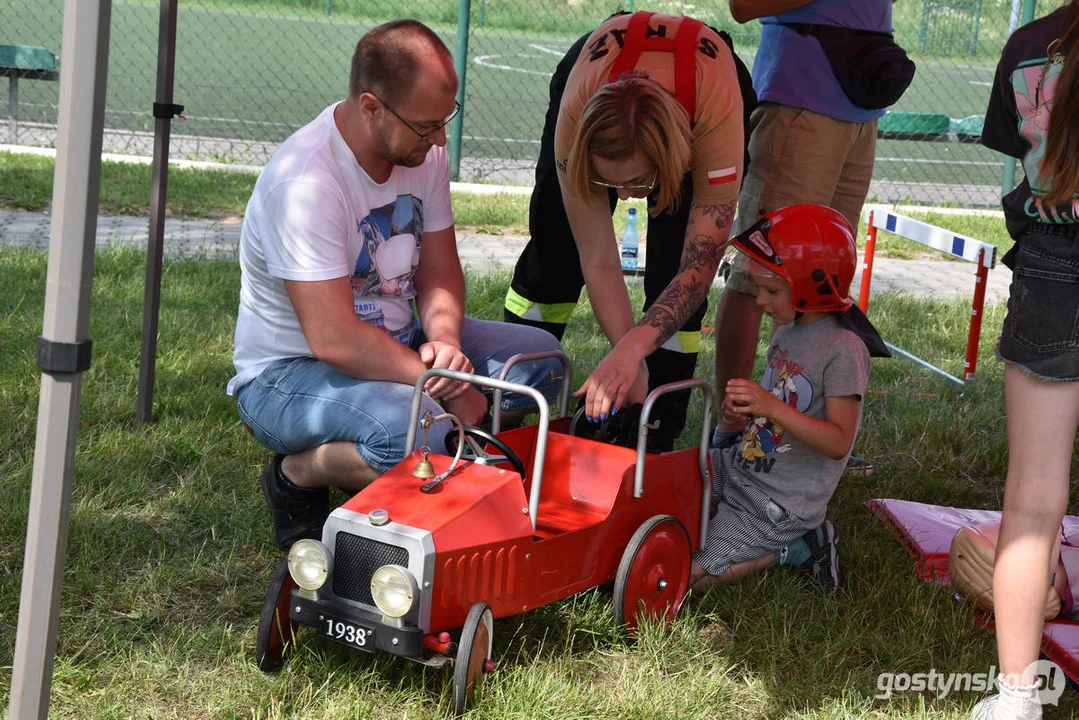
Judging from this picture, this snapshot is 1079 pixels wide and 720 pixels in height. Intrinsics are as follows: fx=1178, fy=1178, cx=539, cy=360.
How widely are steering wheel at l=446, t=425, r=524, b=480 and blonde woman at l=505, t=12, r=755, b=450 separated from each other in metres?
0.25

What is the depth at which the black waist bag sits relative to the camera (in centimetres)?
402

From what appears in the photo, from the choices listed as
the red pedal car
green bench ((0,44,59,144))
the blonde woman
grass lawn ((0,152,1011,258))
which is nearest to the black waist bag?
the blonde woman

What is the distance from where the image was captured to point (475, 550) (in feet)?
9.25

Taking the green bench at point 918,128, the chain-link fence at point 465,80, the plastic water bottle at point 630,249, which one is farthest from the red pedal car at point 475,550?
the green bench at point 918,128

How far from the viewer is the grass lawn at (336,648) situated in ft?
9.37

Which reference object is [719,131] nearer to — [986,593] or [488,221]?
[986,593]

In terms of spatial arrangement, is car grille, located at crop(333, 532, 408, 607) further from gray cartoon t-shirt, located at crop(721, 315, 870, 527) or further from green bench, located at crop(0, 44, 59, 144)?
green bench, located at crop(0, 44, 59, 144)

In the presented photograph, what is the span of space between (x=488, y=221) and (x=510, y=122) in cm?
832

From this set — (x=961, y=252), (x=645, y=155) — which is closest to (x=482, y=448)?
(x=645, y=155)

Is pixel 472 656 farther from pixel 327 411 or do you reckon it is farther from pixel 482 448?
pixel 327 411

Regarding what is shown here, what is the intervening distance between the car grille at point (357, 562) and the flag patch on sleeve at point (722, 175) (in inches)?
60.6

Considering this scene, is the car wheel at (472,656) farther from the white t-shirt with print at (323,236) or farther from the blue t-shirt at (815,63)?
the blue t-shirt at (815,63)

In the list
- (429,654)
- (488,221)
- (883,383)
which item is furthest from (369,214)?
(488,221)

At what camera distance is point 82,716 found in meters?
2.71
